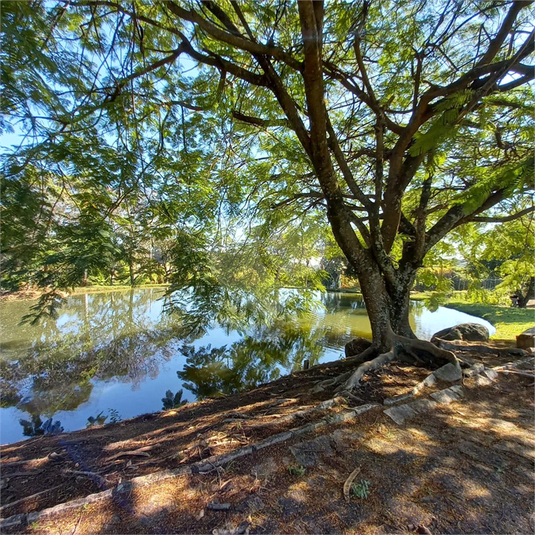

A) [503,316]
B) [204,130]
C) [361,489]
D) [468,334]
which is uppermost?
[204,130]

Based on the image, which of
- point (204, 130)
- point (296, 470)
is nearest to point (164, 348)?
point (204, 130)

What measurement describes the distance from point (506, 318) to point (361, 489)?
13.6 metres

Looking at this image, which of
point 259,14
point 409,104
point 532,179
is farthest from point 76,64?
point 409,104

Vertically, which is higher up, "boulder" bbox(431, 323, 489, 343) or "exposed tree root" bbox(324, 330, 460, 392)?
"exposed tree root" bbox(324, 330, 460, 392)

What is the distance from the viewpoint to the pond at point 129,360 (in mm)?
5125

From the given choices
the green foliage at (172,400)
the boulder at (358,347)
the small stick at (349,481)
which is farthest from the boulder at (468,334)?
the small stick at (349,481)

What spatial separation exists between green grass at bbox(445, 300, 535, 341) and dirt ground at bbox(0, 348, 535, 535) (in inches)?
297

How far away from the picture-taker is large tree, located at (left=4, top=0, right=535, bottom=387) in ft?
8.29

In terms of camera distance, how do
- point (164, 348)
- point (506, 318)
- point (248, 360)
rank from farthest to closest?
point (506, 318)
point (164, 348)
point (248, 360)

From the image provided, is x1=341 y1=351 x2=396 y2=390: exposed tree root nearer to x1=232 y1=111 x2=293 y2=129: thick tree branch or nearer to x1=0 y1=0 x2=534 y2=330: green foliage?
x1=0 y1=0 x2=534 y2=330: green foliage

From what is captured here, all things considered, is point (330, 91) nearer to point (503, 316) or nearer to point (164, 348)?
point (164, 348)

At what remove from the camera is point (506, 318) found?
1128 centimetres

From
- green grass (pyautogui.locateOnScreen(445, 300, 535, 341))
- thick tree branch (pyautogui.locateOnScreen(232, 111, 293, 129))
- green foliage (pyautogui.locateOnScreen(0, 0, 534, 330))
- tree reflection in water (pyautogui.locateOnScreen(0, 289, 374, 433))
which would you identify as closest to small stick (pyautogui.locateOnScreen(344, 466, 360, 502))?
green foliage (pyautogui.locateOnScreen(0, 0, 534, 330))

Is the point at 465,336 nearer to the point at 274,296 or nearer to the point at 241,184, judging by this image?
the point at 274,296
